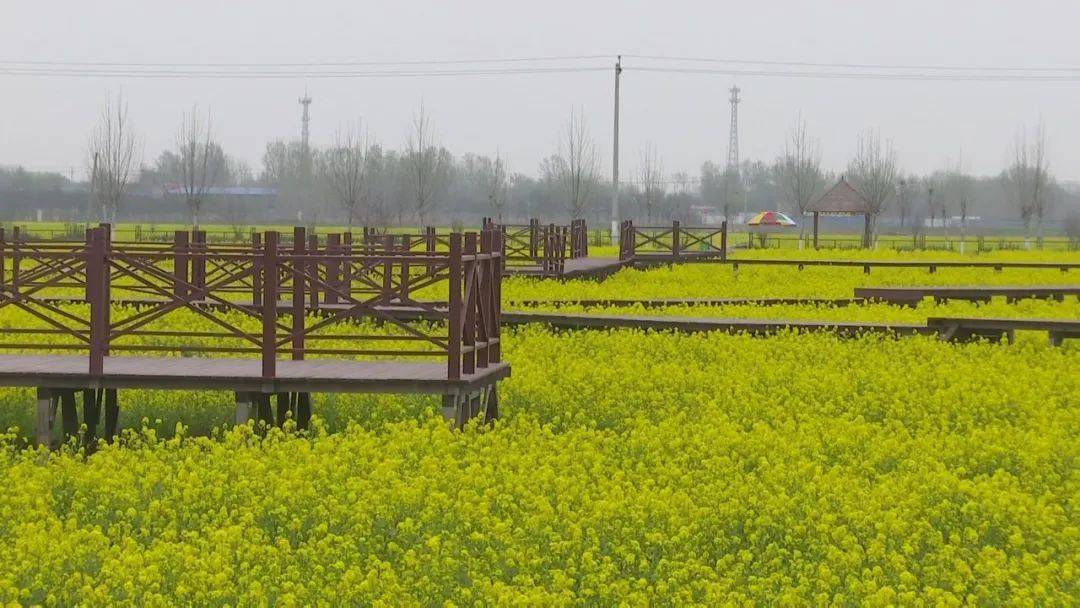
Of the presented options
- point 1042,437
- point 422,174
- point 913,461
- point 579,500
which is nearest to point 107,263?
point 579,500

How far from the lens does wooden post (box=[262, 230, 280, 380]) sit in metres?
14.0

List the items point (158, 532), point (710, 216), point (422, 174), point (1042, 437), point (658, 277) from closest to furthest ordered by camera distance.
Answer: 1. point (158, 532)
2. point (1042, 437)
3. point (658, 277)
4. point (422, 174)
5. point (710, 216)

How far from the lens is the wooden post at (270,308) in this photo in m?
14.0

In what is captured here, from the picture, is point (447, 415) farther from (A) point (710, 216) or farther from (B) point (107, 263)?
(A) point (710, 216)

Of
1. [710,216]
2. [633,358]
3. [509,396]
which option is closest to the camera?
[509,396]

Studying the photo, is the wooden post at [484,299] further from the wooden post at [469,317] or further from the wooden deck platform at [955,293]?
the wooden deck platform at [955,293]

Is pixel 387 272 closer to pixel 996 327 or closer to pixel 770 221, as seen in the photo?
pixel 996 327

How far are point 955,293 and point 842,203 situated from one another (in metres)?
40.4

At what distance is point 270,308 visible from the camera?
14469mm

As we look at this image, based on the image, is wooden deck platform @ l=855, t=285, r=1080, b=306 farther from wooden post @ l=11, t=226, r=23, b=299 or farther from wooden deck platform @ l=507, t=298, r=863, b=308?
wooden post @ l=11, t=226, r=23, b=299

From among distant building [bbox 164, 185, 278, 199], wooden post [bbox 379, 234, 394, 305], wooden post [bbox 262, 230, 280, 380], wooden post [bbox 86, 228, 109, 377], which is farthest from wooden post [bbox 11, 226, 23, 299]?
distant building [bbox 164, 185, 278, 199]

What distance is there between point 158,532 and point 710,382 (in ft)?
26.0

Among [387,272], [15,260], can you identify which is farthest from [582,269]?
[15,260]

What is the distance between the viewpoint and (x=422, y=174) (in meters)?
76.6
